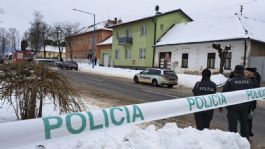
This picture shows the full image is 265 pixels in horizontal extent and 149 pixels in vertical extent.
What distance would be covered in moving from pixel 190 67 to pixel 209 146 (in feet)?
112

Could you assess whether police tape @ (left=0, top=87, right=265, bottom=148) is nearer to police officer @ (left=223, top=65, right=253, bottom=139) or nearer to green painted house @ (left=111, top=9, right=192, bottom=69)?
police officer @ (left=223, top=65, right=253, bottom=139)

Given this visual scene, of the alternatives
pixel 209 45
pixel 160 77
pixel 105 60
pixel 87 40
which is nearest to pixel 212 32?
pixel 209 45

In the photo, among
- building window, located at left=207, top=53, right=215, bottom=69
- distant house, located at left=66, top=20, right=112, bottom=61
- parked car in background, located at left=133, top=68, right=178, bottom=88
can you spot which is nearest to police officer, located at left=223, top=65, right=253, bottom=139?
parked car in background, located at left=133, top=68, right=178, bottom=88

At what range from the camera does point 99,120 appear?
426 centimetres

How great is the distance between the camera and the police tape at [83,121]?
11.5 feet

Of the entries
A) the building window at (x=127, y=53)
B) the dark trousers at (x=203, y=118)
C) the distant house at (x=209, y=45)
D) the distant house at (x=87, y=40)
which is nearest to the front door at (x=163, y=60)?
the distant house at (x=209, y=45)

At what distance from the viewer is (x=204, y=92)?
7.40 m

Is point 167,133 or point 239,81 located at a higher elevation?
point 239,81

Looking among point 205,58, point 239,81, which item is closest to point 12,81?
point 239,81

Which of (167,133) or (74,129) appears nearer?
(74,129)

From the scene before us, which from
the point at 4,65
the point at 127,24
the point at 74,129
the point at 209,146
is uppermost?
the point at 127,24

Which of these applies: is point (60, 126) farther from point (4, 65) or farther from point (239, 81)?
point (239, 81)

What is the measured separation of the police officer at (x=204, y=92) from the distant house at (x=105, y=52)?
2081 inches

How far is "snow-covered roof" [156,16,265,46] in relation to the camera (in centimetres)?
3375
